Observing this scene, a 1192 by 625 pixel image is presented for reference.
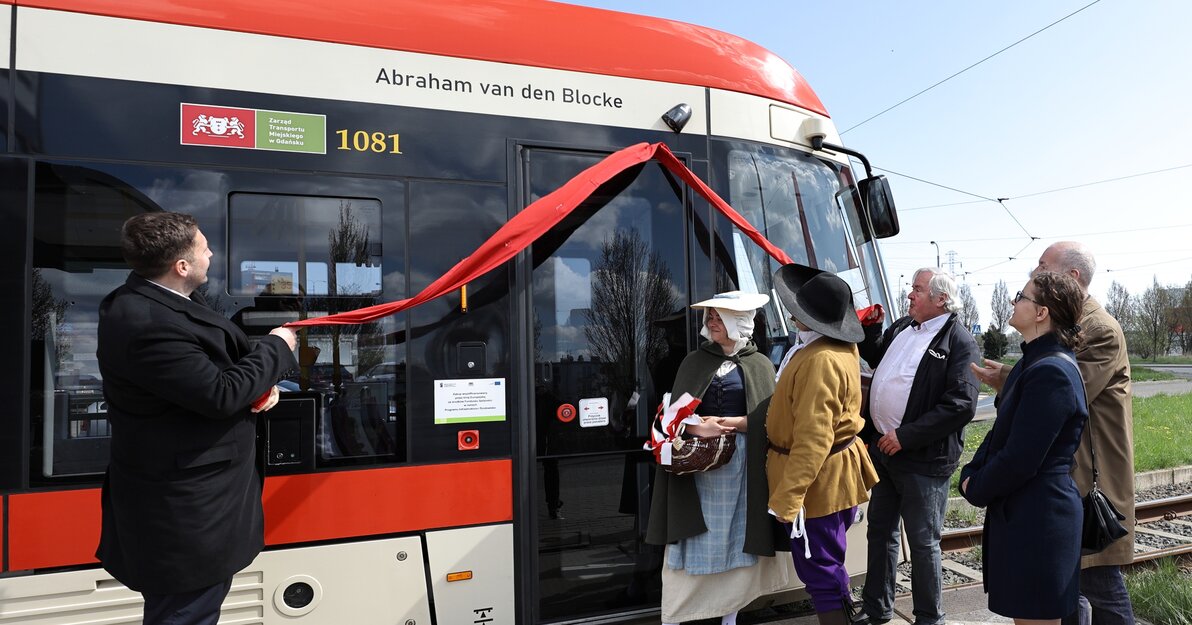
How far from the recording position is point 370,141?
3.12 meters

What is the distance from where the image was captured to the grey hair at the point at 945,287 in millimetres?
3705

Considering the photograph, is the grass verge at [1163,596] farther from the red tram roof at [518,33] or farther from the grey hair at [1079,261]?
the red tram roof at [518,33]

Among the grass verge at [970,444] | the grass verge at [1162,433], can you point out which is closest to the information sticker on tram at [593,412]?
the grass verge at [970,444]

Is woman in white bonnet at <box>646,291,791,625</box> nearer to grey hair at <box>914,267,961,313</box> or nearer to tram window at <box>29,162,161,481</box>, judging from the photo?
grey hair at <box>914,267,961,313</box>

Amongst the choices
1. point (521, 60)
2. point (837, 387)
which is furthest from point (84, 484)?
point (837, 387)

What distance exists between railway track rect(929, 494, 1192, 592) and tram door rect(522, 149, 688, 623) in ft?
7.84

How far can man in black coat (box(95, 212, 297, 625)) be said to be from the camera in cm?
220

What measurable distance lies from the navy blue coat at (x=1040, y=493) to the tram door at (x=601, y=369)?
4.86 ft

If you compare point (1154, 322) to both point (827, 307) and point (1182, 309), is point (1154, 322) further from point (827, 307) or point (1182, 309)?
point (827, 307)

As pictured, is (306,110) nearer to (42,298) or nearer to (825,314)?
(42,298)

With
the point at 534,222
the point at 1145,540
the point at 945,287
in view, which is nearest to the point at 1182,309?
the point at 1145,540

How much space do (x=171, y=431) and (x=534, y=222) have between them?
1.65 metres

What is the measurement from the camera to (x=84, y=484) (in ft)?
8.82

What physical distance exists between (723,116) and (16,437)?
3.36m
